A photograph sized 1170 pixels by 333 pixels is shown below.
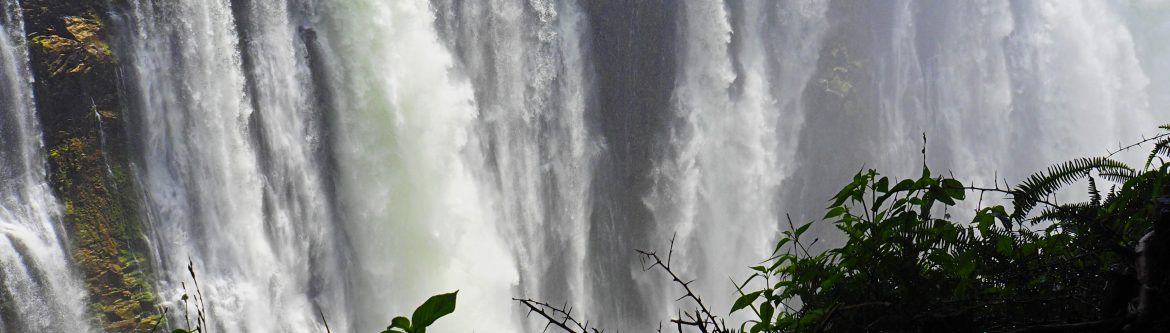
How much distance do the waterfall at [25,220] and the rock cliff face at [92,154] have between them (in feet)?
0.43

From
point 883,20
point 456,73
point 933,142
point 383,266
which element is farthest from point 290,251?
point 933,142

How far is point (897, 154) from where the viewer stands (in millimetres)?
22469

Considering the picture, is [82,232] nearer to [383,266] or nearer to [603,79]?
[383,266]

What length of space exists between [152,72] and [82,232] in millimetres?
2126

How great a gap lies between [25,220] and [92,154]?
104 cm

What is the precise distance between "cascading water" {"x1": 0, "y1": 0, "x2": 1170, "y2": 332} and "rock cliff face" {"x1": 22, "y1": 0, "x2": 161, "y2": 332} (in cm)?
20

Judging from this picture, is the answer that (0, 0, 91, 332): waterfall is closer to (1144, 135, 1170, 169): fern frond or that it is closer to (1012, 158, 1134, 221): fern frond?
(1012, 158, 1134, 221): fern frond

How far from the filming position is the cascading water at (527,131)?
453 inches

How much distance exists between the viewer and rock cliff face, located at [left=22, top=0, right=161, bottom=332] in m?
10.5

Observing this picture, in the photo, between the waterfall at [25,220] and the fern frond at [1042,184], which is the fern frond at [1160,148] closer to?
the fern frond at [1042,184]

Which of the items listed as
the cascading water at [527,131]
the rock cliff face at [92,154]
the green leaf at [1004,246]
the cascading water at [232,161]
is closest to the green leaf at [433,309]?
the green leaf at [1004,246]

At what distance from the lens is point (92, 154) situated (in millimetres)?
10812

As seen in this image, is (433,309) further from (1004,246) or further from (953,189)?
(1004,246)

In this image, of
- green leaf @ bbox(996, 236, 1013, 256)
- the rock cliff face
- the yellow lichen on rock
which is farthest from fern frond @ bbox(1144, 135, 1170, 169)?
the yellow lichen on rock
